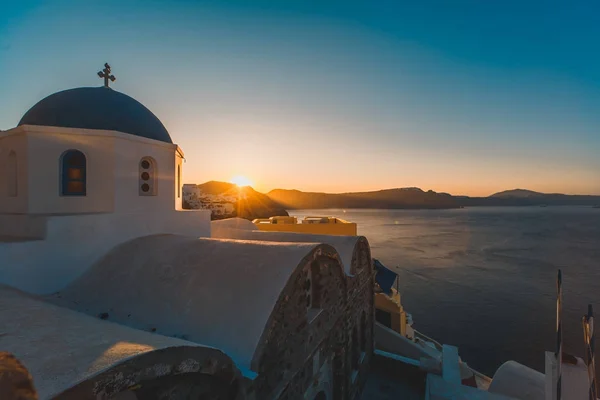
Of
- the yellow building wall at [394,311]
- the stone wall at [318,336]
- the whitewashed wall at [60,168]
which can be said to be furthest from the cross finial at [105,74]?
the yellow building wall at [394,311]

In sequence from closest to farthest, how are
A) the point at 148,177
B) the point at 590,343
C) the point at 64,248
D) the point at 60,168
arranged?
1. the point at 590,343
2. the point at 64,248
3. the point at 60,168
4. the point at 148,177

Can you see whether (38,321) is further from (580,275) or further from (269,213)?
(269,213)

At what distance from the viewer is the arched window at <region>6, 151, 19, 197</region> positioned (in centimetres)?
766

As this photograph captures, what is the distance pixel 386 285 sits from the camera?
66.5 ft

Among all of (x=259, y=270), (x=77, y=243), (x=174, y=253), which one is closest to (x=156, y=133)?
(x=77, y=243)

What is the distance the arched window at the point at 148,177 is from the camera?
877cm

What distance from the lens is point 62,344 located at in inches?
124

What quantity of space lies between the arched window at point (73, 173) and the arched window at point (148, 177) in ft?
4.36

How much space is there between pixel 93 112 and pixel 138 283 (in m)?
5.06

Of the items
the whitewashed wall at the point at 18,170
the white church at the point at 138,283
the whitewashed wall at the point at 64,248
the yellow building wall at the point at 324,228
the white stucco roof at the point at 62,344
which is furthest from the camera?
the yellow building wall at the point at 324,228

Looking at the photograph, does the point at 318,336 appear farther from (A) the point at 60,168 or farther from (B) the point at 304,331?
(A) the point at 60,168

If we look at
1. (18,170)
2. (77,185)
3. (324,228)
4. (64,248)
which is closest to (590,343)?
(64,248)

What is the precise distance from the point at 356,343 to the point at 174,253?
6944mm

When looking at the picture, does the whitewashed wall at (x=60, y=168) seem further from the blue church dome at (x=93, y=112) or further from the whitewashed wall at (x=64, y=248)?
the blue church dome at (x=93, y=112)
